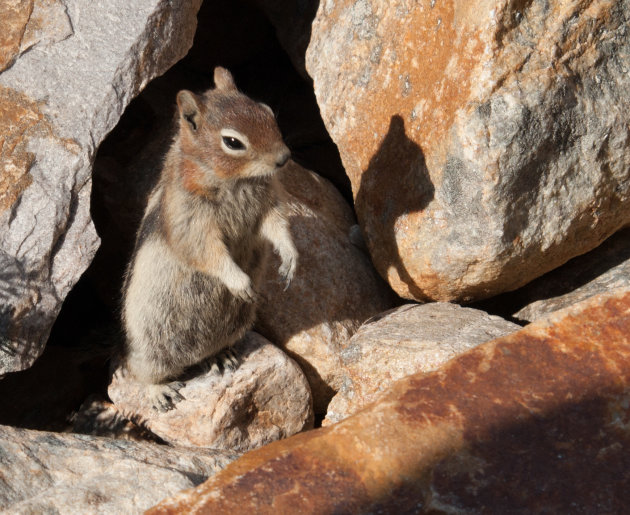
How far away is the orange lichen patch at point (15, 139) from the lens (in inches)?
187

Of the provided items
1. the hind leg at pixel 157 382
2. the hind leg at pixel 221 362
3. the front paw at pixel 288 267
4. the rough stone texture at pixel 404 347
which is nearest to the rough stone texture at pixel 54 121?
the hind leg at pixel 157 382

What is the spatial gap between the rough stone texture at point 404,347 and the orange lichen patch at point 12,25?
2996 mm

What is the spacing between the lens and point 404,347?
16.0 feet

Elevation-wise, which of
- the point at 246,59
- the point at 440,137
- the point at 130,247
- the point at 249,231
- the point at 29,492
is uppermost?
the point at 246,59

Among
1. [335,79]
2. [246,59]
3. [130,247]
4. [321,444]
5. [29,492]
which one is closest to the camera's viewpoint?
[321,444]

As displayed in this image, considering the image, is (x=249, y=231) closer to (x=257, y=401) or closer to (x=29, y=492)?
(x=257, y=401)

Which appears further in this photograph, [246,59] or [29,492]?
[246,59]

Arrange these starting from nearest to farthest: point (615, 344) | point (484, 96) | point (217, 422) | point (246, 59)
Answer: point (615, 344)
point (484, 96)
point (217, 422)
point (246, 59)

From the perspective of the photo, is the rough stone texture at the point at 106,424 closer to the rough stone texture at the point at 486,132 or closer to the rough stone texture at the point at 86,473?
the rough stone texture at the point at 86,473

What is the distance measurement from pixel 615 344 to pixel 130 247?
4009 mm

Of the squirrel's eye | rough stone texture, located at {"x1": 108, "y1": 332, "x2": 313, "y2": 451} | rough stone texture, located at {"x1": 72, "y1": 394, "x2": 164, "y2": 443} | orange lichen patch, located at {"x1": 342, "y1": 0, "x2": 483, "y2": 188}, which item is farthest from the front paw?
rough stone texture, located at {"x1": 72, "y1": 394, "x2": 164, "y2": 443}

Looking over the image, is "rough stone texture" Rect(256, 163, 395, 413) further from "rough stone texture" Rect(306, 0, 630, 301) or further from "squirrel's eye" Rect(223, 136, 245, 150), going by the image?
"squirrel's eye" Rect(223, 136, 245, 150)

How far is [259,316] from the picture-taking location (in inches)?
233

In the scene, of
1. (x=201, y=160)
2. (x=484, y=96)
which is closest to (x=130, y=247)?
(x=201, y=160)
